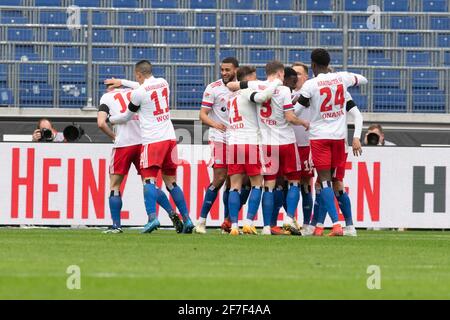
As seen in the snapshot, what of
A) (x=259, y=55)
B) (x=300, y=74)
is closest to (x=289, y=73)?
(x=300, y=74)

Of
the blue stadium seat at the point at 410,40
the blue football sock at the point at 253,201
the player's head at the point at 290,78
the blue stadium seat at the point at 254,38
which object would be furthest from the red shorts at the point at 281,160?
the blue stadium seat at the point at 410,40

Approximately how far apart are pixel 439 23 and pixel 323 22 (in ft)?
8.23

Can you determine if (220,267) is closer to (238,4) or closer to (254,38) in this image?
(254,38)

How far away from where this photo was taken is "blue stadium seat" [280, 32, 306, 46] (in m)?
25.0

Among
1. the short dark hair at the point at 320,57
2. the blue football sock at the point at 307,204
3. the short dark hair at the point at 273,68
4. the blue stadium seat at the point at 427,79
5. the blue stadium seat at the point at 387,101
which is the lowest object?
the blue football sock at the point at 307,204

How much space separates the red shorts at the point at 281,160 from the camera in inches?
610

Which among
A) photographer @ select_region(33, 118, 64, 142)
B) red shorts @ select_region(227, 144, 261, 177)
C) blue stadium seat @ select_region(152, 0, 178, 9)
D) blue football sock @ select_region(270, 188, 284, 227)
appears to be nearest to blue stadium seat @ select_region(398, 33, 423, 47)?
blue stadium seat @ select_region(152, 0, 178, 9)

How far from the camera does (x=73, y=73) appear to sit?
2350 cm

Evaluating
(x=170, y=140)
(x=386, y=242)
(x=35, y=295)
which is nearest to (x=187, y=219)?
(x=170, y=140)

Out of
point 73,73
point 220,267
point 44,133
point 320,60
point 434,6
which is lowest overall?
point 220,267

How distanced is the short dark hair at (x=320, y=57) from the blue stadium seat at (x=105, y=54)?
9.71m

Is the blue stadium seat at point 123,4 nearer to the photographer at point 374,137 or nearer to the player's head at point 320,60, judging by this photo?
the photographer at point 374,137

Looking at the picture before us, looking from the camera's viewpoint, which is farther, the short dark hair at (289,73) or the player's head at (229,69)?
the short dark hair at (289,73)

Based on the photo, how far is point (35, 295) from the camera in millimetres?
7262
